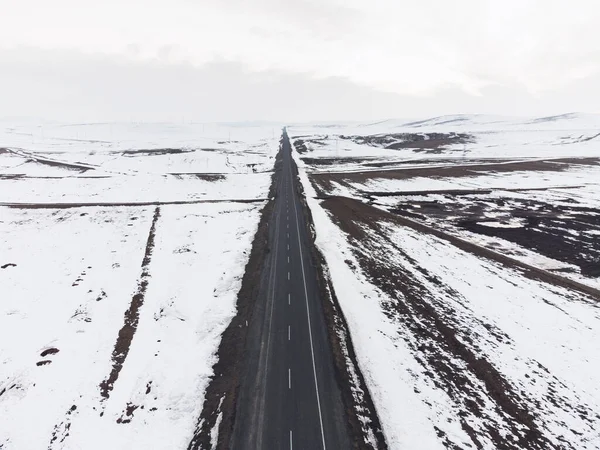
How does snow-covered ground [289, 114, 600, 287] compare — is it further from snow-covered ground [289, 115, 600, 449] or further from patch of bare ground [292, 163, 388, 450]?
patch of bare ground [292, 163, 388, 450]

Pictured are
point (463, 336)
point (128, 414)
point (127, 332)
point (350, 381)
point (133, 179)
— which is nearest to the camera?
point (128, 414)

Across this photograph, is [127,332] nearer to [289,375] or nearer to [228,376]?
[228,376]

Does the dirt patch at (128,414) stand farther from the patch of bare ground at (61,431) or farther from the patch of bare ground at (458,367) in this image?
the patch of bare ground at (458,367)

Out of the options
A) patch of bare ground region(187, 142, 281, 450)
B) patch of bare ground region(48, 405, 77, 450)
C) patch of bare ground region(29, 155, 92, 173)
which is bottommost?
patch of bare ground region(48, 405, 77, 450)

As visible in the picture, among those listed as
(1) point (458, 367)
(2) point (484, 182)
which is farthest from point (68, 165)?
(2) point (484, 182)

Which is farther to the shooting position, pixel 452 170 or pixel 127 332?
pixel 452 170

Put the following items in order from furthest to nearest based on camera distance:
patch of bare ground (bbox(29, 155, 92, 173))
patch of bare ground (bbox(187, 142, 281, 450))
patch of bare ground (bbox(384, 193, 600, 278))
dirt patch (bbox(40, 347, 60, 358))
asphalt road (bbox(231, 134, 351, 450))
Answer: patch of bare ground (bbox(29, 155, 92, 173)), patch of bare ground (bbox(384, 193, 600, 278)), dirt patch (bbox(40, 347, 60, 358)), patch of bare ground (bbox(187, 142, 281, 450)), asphalt road (bbox(231, 134, 351, 450))

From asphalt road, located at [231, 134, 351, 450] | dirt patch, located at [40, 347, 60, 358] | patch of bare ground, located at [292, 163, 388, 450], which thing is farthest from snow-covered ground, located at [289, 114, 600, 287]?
dirt patch, located at [40, 347, 60, 358]

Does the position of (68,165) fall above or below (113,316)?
above
